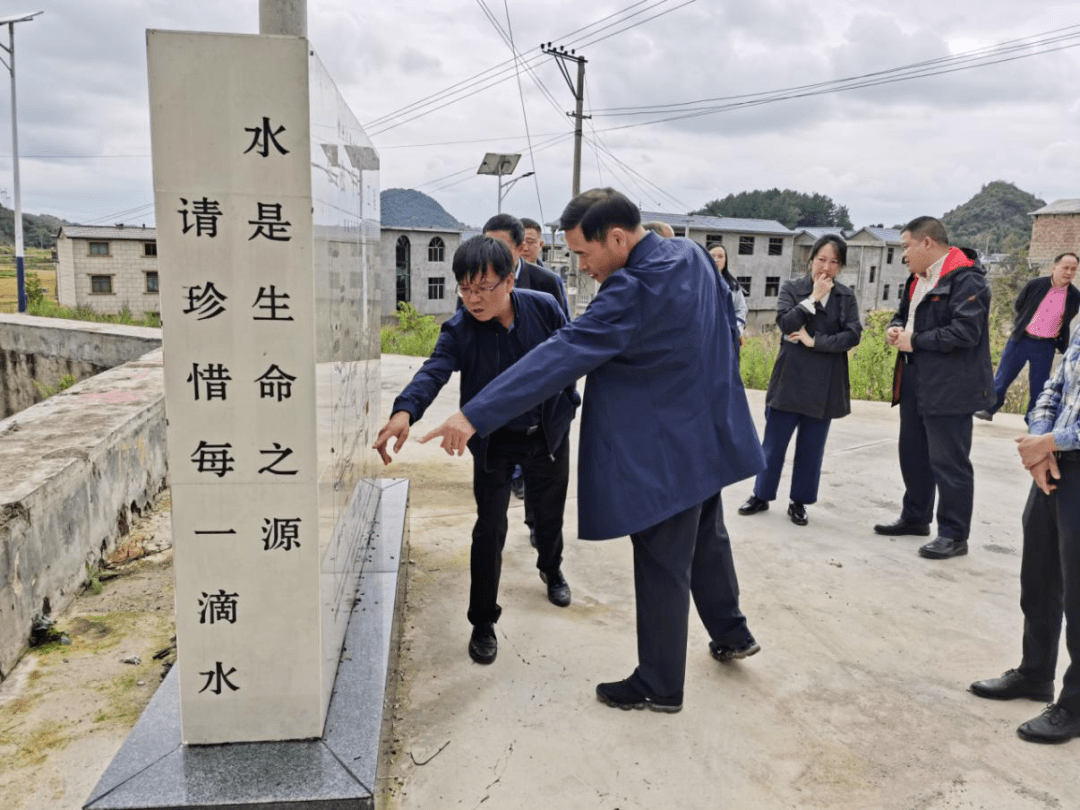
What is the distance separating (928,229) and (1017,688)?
7.47ft

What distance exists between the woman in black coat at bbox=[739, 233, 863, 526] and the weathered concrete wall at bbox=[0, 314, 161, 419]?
6.65 m

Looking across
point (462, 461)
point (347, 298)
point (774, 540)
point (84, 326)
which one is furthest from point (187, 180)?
point (84, 326)

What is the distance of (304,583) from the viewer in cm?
192

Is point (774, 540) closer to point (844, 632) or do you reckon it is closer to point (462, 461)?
point (844, 632)

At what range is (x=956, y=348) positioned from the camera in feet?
12.9

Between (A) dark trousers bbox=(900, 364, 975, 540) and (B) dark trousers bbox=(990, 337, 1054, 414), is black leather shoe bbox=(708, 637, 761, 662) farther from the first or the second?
(B) dark trousers bbox=(990, 337, 1054, 414)

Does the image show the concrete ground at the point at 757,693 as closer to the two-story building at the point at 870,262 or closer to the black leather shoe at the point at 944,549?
the black leather shoe at the point at 944,549

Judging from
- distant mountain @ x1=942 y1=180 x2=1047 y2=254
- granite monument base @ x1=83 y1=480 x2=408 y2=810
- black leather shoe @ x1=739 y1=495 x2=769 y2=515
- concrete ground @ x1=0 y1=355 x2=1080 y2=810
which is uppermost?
distant mountain @ x1=942 y1=180 x2=1047 y2=254

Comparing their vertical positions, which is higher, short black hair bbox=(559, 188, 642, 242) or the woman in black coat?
short black hair bbox=(559, 188, 642, 242)

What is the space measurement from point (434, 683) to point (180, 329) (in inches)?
61.1

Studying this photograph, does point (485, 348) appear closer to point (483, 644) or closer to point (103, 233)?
point (483, 644)

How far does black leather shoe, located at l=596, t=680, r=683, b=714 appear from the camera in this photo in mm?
2586

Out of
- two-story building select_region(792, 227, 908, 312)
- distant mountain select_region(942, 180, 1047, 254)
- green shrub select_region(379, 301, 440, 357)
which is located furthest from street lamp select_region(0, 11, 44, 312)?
distant mountain select_region(942, 180, 1047, 254)

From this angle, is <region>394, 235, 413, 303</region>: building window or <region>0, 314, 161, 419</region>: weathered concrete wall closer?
<region>0, 314, 161, 419</region>: weathered concrete wall
